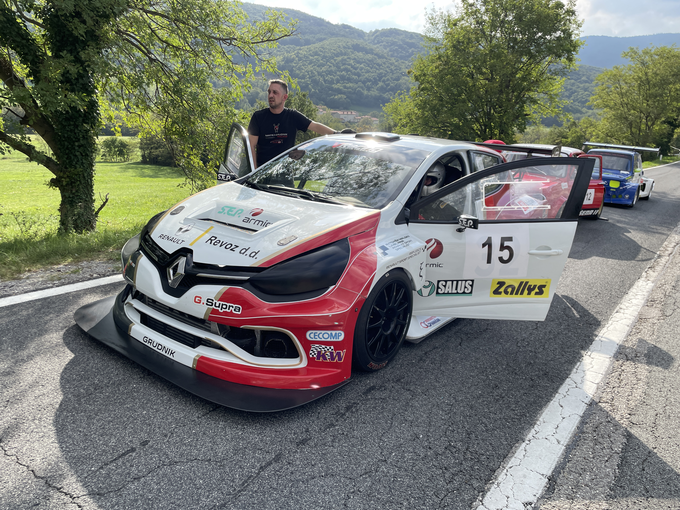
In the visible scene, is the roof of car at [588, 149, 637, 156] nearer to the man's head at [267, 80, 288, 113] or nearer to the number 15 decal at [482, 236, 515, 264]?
the man's head at [267, 80, 288, 113]

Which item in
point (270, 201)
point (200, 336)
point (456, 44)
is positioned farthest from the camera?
point (456, 44)

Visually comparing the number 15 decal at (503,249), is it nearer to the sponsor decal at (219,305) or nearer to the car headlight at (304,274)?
the car headlight at (304,274)

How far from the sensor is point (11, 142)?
6605 mm

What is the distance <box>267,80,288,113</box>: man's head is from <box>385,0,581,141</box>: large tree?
64.8 feet

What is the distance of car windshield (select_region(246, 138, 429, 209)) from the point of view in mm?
3328

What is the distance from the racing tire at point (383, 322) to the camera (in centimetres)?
275

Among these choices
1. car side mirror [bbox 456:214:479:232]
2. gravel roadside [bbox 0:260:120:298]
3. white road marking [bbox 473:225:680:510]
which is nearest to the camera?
white road marking [bbox 473:225:680:510]

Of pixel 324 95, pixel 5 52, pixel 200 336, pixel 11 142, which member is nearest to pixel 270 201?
pixel 200 336

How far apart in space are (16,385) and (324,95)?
169869 millimetres

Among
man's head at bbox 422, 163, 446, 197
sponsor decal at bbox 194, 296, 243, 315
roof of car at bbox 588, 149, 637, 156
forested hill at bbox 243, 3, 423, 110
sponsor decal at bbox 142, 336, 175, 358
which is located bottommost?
sponsor decal at bbox 142, 336, 175, 358

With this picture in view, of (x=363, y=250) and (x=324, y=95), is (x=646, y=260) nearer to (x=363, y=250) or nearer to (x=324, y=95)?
(x=363, y=250)

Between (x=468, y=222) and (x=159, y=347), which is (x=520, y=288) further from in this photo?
(x=159, y=347)

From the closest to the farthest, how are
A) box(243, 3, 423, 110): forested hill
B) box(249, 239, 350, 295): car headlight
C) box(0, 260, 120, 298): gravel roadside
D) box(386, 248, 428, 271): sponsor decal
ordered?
1. box(249, 239, 350, 295): car headlight
2. box(386, 248, 428, 271): sponsor decal
3. box(0, 260, 120, 298): gravel roadside
4. box(243, 3, 423, 110): forested hill

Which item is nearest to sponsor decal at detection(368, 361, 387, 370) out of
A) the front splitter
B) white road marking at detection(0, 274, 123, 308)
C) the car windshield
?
the front splitter
